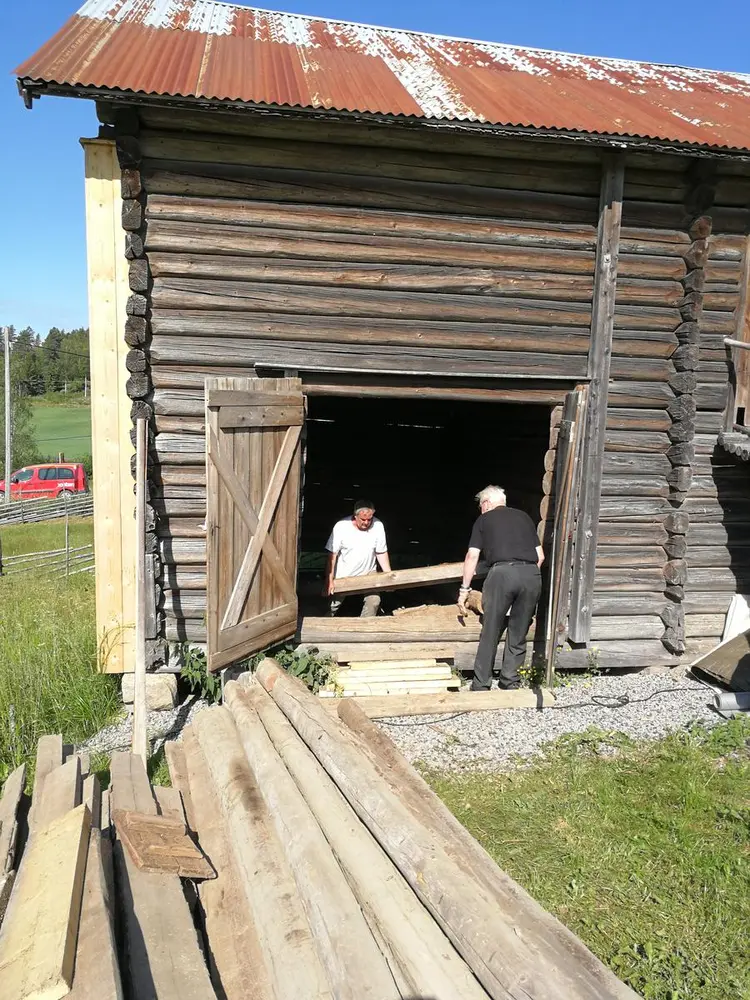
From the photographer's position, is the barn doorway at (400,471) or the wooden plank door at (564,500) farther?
the barn doorway at (400,471)

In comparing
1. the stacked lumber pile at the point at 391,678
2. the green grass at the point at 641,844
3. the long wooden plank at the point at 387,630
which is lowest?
the green grass at the point at 641,844

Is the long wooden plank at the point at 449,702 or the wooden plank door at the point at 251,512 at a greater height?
the wooden plank door at the point at 251,512

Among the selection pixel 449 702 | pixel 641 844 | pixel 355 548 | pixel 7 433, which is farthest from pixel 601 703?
pixel 7 433

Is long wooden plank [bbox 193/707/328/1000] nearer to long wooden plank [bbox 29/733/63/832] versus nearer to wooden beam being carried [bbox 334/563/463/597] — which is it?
long wooden plank [bbox 29/733/63/832]

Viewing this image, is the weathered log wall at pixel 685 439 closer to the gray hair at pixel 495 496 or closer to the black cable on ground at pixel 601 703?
the black cable on ground at pixel 601 703

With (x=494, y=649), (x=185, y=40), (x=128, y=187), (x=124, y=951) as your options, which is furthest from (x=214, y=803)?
(x=185, y=40)

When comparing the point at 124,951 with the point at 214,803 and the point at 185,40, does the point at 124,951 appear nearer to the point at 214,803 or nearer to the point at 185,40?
the point at 214,803

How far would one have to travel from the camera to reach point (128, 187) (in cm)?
579

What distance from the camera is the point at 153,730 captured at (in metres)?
6.01

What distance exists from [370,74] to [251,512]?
4.18 meters

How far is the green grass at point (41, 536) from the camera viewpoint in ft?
67.9

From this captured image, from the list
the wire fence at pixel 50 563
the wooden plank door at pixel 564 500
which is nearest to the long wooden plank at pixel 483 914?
the wooden plank door at pixel 564 500

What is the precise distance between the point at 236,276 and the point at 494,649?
4013 mm

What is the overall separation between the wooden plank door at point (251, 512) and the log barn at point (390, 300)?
2cm
